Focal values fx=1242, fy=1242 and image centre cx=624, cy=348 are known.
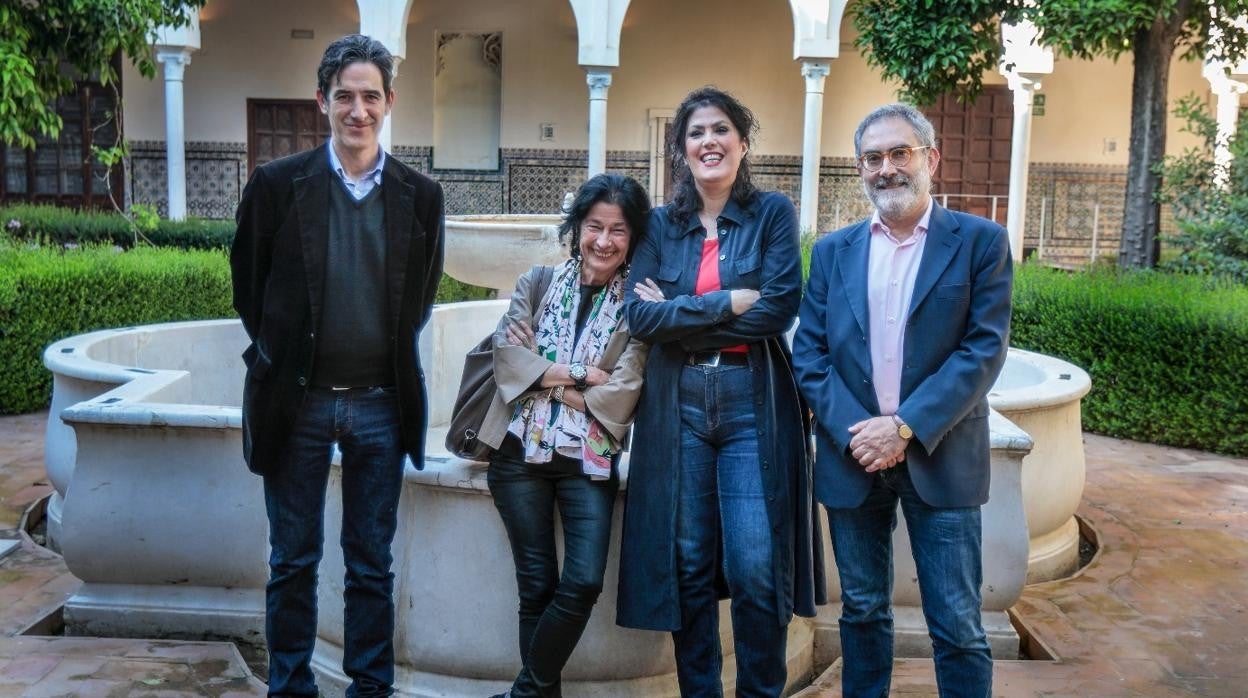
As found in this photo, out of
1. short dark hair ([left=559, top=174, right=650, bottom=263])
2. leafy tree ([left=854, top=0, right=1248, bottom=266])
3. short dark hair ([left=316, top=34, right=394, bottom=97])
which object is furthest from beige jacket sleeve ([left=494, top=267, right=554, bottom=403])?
leafy tree ([left=854, top=0, right=1248, bottom=266])

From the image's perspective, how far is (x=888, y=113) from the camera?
306 cm

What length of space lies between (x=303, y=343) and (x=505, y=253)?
4.17 meters

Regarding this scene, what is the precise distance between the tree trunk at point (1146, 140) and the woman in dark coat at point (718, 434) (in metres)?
8.86

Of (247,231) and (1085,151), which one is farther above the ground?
(1085,151)

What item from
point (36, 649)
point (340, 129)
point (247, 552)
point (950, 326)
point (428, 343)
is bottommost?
point (36, 649)

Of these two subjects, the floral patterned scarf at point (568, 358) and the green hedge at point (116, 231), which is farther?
the green hedge at point (116, 231)

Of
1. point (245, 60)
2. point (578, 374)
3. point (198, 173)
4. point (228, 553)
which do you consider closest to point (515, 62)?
point (245, 60)

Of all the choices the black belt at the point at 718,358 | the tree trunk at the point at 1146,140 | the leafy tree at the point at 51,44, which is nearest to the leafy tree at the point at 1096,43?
the tree trunk at the point at 1146,140

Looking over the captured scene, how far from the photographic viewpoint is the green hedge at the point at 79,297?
841 cm

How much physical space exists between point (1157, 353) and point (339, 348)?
6.39 m

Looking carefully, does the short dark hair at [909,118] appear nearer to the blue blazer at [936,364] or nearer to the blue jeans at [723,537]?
the blue blazer at [936,364]

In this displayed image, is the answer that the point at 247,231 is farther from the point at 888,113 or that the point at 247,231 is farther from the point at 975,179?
the point at 975,179

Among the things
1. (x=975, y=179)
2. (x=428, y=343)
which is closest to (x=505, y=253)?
(x=428, y=343)

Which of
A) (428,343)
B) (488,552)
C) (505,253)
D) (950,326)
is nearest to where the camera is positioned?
(950,326)
